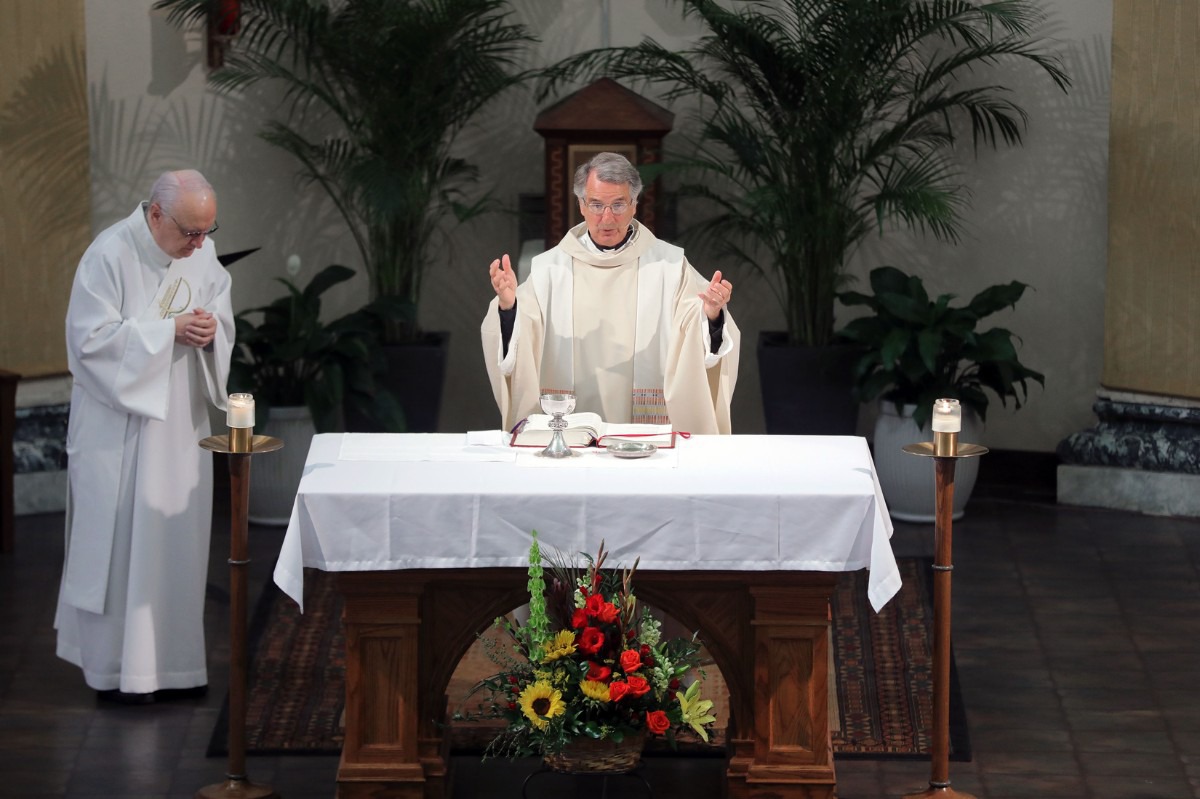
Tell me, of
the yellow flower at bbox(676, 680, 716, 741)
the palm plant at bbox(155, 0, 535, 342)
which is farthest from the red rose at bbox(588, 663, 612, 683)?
the palm plant at bbox(155, 0, 535, 342)

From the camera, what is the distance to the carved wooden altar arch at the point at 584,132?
7.96 meters

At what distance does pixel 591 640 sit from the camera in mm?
4539

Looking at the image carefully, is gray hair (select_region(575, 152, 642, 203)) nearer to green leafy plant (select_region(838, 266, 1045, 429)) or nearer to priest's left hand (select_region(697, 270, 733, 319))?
priest's left hand (select_region(697, 270, 733, 319))

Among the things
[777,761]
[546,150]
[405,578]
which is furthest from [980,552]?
[405,578]

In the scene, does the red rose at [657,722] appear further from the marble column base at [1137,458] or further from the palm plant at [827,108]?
the marble column base at [1137,458]

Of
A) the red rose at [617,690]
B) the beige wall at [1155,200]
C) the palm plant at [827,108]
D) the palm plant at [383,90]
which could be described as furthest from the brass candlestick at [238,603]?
the beige wall at [1155,200]

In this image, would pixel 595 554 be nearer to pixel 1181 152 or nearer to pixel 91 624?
pixel 91 624

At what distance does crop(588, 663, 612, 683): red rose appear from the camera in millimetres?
4523

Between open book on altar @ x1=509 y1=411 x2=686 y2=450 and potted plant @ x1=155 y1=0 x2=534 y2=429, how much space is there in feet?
9.38

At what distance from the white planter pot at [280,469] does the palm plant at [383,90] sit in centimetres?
70

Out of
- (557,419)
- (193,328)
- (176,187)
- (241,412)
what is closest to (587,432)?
(557,419)

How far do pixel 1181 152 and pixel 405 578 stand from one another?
5037 millimetres

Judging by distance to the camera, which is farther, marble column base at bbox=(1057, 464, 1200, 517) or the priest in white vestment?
marble column base at bbox=(1057, 464, 1200, 517)

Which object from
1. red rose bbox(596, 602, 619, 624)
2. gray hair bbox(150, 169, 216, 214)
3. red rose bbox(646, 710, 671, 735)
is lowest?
Result: red rose bbox(646, 710, 671, 735)
